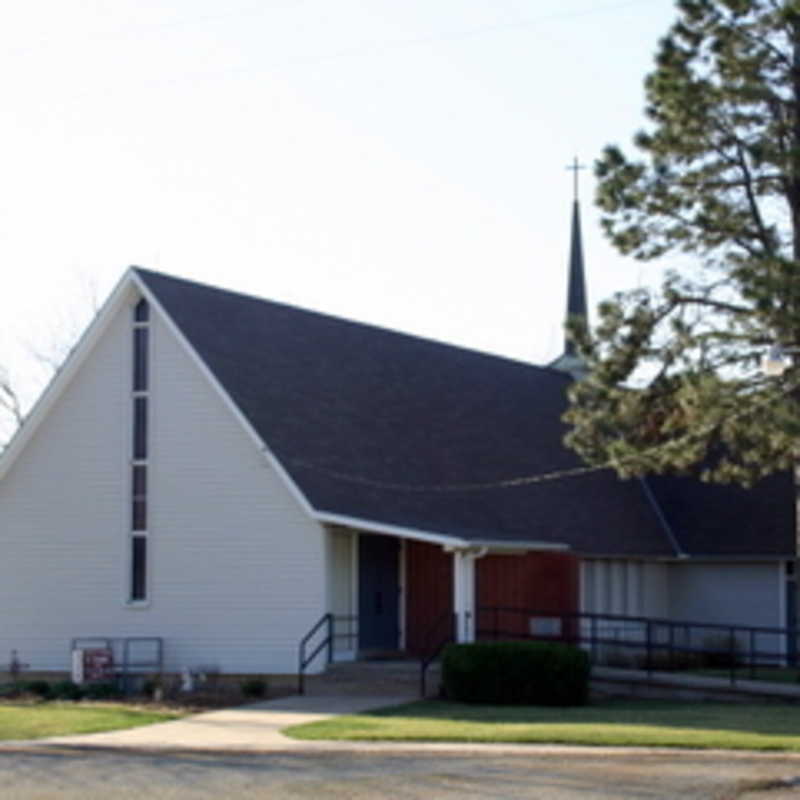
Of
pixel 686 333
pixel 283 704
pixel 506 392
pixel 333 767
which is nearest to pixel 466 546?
pixel 283 704

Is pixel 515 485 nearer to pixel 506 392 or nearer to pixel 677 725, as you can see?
pixel 506 392

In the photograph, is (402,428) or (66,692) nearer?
(66,692)

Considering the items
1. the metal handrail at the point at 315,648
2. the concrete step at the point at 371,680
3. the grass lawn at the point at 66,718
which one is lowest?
the grass lawn at the point at 66,718

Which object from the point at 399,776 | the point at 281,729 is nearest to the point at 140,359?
the point at 281,729

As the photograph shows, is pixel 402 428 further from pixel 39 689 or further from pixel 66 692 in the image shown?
pixel 39 689

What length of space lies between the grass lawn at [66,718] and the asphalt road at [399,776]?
2424 millimetres

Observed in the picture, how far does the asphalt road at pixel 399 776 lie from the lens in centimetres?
1413

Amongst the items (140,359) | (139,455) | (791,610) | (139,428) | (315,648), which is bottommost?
(315,648)

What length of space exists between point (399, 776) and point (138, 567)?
12.8 m

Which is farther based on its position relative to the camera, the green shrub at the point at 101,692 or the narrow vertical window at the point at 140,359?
the narrow vertical window at the point at 140,359

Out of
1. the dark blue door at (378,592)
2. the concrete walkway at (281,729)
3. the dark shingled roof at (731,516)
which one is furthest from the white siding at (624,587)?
the concrete walkway at (281,729)

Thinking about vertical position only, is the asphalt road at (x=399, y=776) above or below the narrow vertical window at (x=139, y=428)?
below

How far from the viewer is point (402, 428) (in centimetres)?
3016

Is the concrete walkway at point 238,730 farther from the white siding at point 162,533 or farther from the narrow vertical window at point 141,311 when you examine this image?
the narrow vertical window at point 141,311
